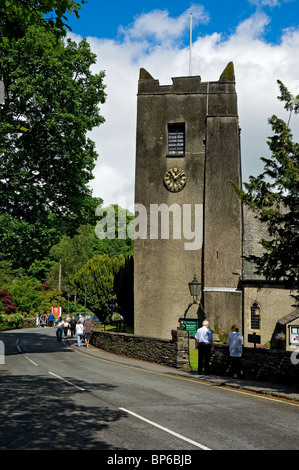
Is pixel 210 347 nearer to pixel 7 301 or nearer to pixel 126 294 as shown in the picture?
pixel 126 294

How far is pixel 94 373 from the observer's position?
52.1 ft

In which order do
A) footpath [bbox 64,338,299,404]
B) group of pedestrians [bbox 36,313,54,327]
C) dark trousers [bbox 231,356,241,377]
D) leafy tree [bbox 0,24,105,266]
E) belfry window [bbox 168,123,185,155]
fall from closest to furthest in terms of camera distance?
footpath [bbox 64,338,299,404], dark trousers [bbox 231,356,241,377], leafy tree [bbox 0,24,105,266], belfry window [bbox 168,123,185,155], group of pedestrians [bbox 36,313,54,327]

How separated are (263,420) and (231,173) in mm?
20413

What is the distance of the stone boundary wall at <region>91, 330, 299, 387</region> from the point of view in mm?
13539

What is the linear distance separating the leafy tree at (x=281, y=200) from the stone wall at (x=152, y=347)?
22.9 feet

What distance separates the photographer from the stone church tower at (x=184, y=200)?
26766 mm

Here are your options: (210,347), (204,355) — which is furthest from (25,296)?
(210,347)

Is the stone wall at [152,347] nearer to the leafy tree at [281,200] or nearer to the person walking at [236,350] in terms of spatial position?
the person walking at [236,350]

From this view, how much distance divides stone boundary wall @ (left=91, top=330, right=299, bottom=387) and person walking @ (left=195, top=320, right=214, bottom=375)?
646 millimetres

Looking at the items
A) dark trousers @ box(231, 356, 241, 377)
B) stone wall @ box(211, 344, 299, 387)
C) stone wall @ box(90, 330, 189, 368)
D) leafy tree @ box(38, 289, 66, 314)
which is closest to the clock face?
stone wall @ box(90, 330, 189, 368)

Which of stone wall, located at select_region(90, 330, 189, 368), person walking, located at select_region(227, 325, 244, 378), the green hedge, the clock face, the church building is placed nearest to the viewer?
person walking, located at select_region(227, 325, 244, 378)

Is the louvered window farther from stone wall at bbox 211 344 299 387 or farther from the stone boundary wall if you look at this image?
stone wall at bbox 211 344 299 387

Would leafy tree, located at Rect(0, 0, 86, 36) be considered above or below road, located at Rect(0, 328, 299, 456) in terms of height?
above

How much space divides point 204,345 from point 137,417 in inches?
312
